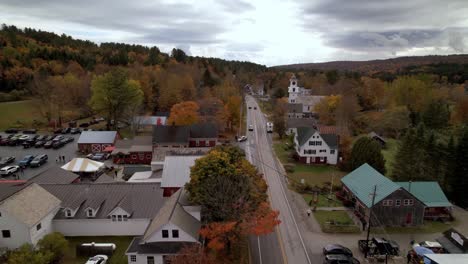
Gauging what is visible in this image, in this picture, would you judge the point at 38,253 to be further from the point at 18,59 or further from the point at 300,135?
the point at 18,59

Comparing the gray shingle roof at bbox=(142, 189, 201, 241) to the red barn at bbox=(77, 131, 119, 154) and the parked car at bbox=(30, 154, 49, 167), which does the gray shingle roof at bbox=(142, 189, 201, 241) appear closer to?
the parked car at bbox=(30, 154, 49, 167)

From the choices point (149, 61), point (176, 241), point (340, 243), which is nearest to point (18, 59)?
point (149, 61)

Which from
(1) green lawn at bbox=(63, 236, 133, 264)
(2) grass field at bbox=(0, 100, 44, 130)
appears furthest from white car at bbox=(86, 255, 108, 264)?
(2) grass field at bbox=(0, 100, 44, 130)

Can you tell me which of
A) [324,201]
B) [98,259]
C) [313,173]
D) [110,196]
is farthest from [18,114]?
[324,201]

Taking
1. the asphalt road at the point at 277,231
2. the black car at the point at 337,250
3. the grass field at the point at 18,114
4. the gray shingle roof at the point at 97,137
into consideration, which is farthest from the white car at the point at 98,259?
the grass field at the point at 18,114

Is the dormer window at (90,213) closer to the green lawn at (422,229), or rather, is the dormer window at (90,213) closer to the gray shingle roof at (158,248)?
the gray shingle roof at (158,248)

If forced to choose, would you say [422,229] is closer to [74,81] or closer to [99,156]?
[99,156]
